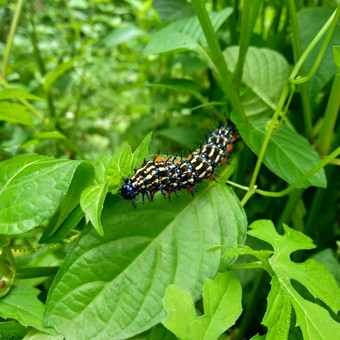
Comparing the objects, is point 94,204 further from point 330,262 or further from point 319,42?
point 319,42

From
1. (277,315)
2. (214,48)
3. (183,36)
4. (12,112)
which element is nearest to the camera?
(277,315)

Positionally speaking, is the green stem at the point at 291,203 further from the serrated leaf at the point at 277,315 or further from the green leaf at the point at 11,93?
the green leaf at the point at 11,93

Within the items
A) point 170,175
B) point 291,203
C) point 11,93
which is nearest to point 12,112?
point 11,93

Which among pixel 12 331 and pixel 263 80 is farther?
pixel 263 80

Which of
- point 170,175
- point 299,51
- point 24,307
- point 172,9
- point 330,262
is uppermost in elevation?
point 172,9

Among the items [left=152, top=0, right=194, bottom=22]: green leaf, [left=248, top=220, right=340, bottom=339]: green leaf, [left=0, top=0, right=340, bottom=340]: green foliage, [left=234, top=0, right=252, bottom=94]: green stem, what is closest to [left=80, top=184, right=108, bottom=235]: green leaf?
[left=0, top=0, right=340, bottom=340]: green foliage

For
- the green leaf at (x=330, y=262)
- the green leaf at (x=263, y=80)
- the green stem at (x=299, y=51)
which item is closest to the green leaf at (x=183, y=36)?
the green leaf at (x=263, y=80)
